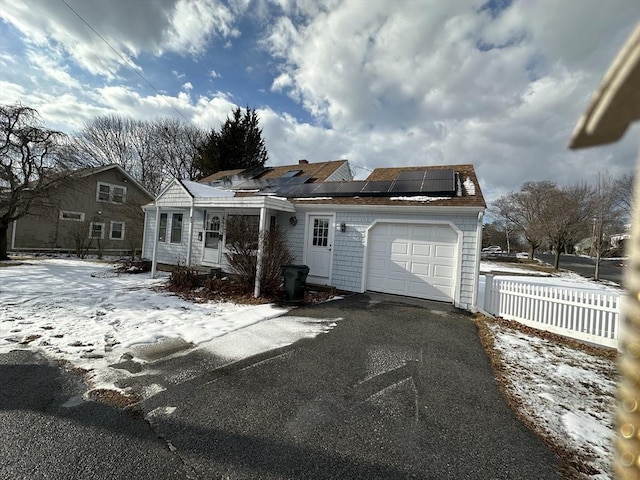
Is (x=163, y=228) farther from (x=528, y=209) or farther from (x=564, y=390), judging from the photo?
(x=528, y=209)

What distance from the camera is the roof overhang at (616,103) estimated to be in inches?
26.3

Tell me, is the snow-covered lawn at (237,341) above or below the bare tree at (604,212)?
below

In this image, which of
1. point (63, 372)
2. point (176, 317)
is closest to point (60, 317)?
Result: point (176, 317)

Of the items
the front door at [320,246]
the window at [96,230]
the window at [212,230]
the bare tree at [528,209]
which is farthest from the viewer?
the bare tree at [528,209]

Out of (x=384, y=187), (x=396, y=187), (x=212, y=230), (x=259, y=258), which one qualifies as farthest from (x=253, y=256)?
(x=396, y=187)

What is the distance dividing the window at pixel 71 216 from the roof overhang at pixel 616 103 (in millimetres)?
24482

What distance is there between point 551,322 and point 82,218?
81.9ft

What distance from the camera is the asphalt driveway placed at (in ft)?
7.19

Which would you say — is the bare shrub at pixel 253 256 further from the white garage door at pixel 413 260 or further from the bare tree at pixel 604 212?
the bare tree at pixel 604 212

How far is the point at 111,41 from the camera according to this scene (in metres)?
8.02

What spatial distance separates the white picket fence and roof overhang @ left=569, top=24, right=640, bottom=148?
20.2 ft

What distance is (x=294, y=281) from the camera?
24.4 feet

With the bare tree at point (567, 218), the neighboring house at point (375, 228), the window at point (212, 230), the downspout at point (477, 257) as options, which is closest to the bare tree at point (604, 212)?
the bare tree at point (567, 218)

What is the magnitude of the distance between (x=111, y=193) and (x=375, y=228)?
20985 mm
